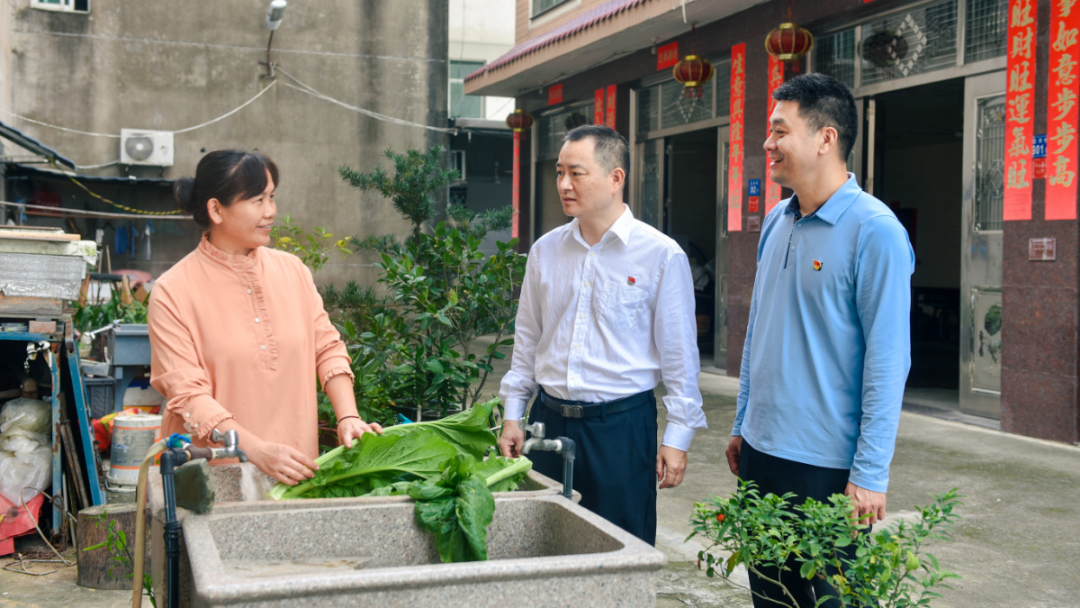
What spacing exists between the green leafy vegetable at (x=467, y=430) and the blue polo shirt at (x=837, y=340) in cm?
75

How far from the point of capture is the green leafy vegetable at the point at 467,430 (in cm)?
213

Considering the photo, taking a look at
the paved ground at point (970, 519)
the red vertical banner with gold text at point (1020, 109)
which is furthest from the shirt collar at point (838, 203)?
the red vertical banner with gold text at point (1020, 109)

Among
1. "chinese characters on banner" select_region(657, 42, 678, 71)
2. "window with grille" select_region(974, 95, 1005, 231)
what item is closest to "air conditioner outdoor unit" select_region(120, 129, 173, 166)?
"chinese characters on banner" select_region(657, 42, 678, 71)

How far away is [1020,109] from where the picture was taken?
20.8 ft

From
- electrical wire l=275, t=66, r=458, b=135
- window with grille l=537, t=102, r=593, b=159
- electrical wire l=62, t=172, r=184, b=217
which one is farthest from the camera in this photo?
electrical wire l=275, t=66, r=458, b=135

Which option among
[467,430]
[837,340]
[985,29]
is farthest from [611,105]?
[467,430]

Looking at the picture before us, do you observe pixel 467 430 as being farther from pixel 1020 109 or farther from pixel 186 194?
pixel 1020 109

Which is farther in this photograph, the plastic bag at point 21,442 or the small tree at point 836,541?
the plastic bag at point 21,442

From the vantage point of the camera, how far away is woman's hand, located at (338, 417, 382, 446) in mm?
2131

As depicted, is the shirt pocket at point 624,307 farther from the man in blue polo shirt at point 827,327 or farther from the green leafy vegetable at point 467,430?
the green leafy vegetable at point 467,430

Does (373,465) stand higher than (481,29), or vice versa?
(481,29)

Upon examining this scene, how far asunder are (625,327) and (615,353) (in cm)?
9

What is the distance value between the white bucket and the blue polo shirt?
3.79 meters

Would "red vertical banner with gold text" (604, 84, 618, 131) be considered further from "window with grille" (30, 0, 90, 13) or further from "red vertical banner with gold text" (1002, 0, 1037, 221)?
"window with grille" (30, 0, 90, 13)
